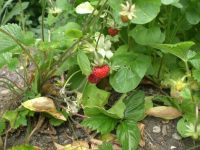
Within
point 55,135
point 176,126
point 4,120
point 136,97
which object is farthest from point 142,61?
point 4,120

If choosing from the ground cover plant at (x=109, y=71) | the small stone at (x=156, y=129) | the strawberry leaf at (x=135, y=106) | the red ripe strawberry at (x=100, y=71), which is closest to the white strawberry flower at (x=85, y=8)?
the ground cover plant at (x=109, y=71)

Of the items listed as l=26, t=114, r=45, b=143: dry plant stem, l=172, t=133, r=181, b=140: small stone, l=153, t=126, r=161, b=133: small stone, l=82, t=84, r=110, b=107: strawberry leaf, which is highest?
l=82, t=84, r=110, b=107: strawberry leaf

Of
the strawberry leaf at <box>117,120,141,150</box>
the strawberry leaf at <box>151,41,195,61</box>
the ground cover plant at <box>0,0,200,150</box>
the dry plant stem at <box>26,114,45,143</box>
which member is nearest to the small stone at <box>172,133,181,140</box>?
the ground cover plant at <box>0,0,200,150</box>

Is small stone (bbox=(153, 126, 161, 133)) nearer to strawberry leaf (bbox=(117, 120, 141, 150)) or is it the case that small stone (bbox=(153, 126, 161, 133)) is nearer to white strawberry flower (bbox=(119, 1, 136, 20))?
strawberry leaf (bbox=(117, 120, 141, 150))

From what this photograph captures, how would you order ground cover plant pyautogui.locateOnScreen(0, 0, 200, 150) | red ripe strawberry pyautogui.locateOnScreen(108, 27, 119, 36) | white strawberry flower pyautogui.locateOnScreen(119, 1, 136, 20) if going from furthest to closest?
1. red ripe strawberry pyautogui.locateOnScreen(108, 27, 119, 36)
2. ground cover plant pyautogui.locateOnScreen(0, 0, 200, 150)
3. white strawberry flower pyautogui.locateOnScreen(119, 1, 136, 20)

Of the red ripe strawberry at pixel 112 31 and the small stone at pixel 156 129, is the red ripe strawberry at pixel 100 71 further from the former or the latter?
the small stone at pixel 156 129

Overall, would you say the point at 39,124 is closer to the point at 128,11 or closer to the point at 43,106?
the point at 43,106
